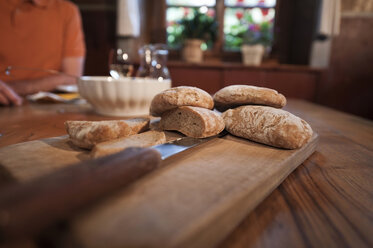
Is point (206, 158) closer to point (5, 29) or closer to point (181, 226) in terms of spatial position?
point (181, 226)

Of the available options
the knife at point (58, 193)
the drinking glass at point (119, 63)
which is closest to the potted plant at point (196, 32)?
the drinking glass at point (119, 63)

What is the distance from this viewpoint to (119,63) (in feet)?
5.31

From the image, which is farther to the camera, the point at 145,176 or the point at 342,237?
the point at 145,176

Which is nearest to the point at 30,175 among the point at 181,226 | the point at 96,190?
→ the point at 96,190

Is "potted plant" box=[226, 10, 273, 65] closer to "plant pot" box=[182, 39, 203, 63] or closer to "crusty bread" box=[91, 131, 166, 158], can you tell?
"plant pot" box=[182, 39, 203, 63]

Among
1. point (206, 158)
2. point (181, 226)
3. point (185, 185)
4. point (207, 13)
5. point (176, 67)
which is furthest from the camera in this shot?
point (207, 13)

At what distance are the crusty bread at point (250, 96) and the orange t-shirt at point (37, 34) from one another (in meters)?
2.41

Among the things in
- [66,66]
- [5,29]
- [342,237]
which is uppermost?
[5,29]

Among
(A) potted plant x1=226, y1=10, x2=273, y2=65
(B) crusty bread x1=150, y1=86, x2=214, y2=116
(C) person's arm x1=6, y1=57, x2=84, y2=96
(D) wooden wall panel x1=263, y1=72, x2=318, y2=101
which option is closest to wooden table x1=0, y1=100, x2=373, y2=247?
(B) crusty bread x1=150, y1=86, x2=214, y2=116

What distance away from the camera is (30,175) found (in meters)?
0.51

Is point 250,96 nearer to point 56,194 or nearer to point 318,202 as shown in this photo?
point 318,202

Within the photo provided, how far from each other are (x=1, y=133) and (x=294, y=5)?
480 cm

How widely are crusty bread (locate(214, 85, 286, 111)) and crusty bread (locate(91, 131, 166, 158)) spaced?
1.05 ft

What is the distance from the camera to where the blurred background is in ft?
13.4
